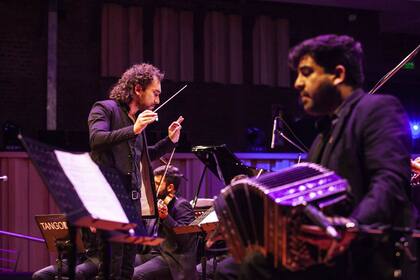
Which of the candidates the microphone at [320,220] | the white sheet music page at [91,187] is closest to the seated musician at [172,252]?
the white sheet music page at [91,187]

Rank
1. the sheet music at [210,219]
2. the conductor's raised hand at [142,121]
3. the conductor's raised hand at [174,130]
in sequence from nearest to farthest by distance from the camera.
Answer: the conductor's raised hand at [142,121] → the conductor's raised hand at [174,130] → the sheet music at [210,219]

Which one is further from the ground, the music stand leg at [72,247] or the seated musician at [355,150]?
the seated musician at [355,150]

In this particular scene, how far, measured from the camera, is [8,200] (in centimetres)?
826

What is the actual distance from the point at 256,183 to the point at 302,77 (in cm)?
61

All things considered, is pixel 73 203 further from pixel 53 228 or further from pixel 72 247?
pixel 53 228

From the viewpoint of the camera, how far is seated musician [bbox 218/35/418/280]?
2.54 m

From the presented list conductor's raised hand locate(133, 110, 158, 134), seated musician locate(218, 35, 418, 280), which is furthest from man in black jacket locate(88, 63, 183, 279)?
seated musician locate(218, 35, 418, 280)

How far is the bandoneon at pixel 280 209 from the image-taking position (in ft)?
8.00

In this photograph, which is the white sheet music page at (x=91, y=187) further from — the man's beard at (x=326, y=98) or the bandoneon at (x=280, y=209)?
the man's beard at (x=326, y=98)

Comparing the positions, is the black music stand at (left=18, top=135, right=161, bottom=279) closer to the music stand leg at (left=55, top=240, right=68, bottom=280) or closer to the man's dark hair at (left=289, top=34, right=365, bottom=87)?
the man's dark hair at (left=289, top=34, right=365, bottom=87)

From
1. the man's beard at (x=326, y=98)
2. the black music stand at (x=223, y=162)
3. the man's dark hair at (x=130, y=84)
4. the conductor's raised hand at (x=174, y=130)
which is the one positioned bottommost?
the black music stand at (x=223, y=162)

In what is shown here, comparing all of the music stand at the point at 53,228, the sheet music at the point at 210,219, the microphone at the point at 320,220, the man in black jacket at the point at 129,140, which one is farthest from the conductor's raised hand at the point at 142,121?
the microphone at the point at 320,220

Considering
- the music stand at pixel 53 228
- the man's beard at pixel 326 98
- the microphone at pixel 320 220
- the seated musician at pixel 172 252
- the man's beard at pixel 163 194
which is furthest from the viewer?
the man's beard at pixel 163 194

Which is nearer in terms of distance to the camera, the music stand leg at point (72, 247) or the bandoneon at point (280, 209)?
the bandoneon at point (280, 209)
